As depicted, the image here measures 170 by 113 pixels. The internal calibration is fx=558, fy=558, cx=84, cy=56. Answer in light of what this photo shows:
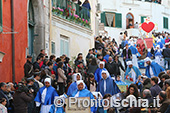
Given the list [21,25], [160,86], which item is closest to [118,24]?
[21,25]

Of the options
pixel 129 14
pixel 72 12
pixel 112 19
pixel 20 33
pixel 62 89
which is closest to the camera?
pixel 62 89

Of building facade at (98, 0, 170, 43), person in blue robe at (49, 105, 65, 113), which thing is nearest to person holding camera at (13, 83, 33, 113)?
person in blue robe at (49, 105, 65, 113)

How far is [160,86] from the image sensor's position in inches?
674

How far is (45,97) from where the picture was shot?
16.0 m

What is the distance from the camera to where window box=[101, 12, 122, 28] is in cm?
5381

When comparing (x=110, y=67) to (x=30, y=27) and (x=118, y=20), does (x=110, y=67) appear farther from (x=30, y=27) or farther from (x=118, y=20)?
(x=118, y=20)

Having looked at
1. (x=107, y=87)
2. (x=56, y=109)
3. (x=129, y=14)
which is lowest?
(x=56, y=109)

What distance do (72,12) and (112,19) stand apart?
25.1 meters

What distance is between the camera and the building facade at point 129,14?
53.6 metres

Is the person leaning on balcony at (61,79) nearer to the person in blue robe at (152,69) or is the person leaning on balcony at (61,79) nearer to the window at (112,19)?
the person in blue robe at (152,69)

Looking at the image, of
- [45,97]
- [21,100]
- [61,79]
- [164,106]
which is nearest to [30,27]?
[61,79]

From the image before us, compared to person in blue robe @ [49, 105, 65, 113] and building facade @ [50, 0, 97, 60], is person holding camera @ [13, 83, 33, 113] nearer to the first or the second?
person in blue robe @ [49, 105, 65, 113]

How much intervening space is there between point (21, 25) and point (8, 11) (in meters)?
1.66

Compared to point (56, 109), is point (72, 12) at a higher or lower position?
higher
